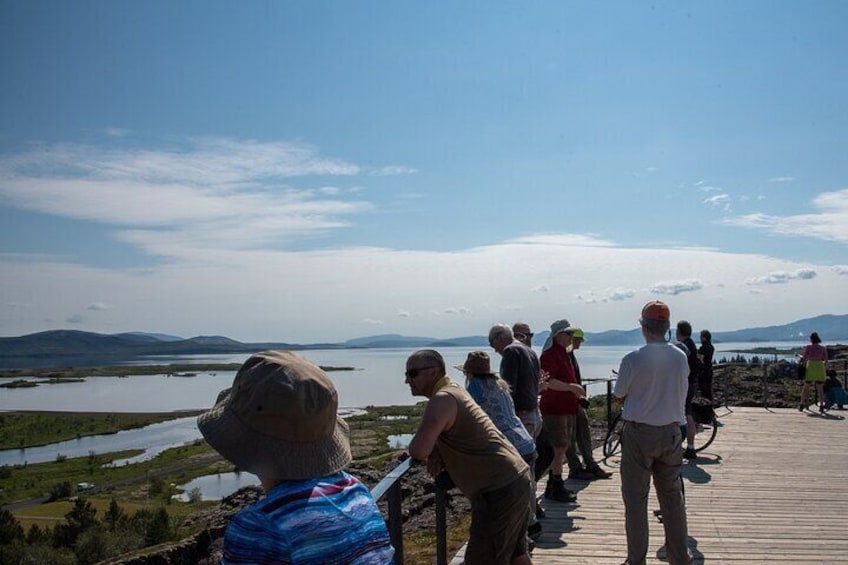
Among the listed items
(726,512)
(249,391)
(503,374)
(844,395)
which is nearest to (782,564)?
(726,512)

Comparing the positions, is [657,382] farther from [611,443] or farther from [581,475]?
[611,443]

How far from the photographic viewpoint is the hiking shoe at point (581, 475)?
28.0 ft

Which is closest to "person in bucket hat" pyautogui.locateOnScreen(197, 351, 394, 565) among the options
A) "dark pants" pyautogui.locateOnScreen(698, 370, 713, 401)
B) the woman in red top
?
the woman in red top

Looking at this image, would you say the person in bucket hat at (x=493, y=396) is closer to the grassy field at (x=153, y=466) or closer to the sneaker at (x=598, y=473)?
the sneaker at (x=598, y=473)

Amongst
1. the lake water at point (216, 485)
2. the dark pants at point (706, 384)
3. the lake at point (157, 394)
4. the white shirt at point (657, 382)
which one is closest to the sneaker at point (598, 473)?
the dark pants at point (706, 384)

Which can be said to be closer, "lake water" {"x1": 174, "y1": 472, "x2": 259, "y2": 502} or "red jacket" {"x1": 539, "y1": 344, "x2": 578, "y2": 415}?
"red jacket" {"x1": 539, "y1": 344, "x2": 578, "y2": 415}

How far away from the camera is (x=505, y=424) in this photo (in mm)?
4680

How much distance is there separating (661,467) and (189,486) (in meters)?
32.0

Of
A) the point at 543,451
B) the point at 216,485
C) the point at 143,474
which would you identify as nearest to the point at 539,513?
the point at 543,451

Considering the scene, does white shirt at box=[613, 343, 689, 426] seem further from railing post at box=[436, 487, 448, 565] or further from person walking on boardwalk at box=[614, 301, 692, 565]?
railing post at box=[436, 487, 448, 565]

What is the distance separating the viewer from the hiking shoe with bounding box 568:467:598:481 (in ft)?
28.0

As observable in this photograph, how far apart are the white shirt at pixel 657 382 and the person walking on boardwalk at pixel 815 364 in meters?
11.7

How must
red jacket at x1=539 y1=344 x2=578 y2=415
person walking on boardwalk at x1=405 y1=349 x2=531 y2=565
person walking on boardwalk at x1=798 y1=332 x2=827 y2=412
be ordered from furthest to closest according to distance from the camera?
person walking on boardwalk at x1=798 y1=332 x2=827 y2=412
red jacket at x1=539 y1=344 x2=578 y2=415
person walking on boardwalk at x1=405 y1=349 x2=531 y2=565

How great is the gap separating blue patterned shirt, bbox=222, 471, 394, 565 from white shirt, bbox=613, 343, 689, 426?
10.7ft
